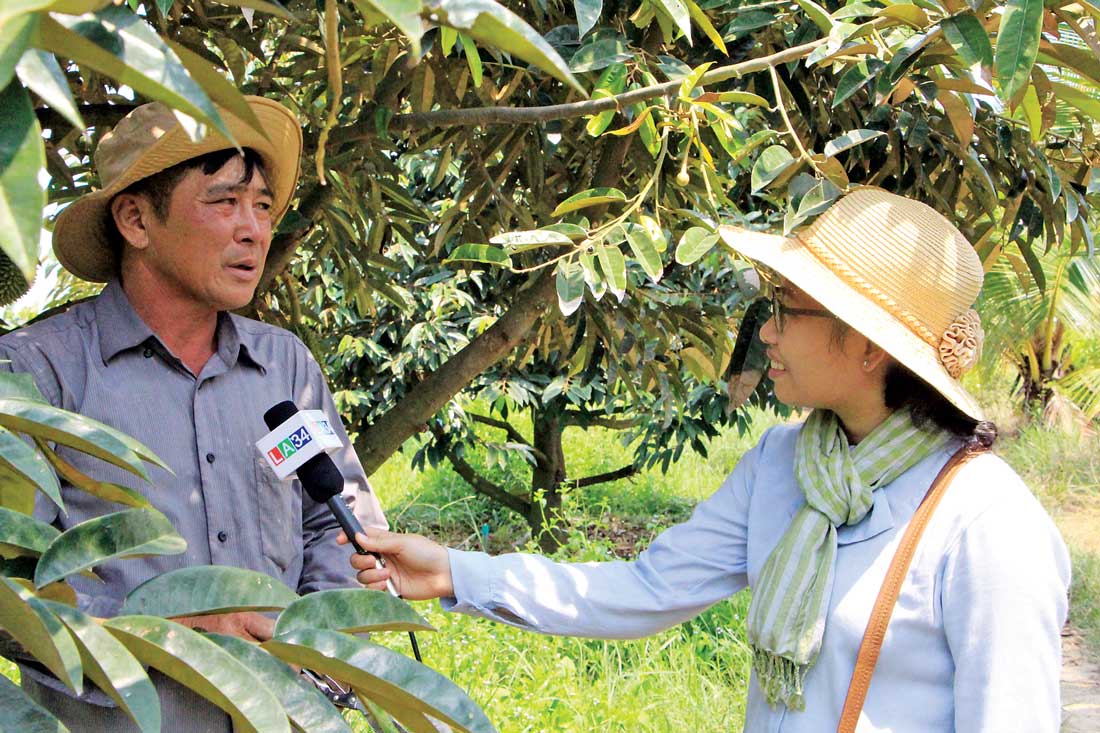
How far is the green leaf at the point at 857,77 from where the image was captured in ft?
4.81

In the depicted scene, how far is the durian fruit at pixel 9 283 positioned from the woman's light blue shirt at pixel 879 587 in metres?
0.77

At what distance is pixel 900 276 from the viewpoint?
1513 millimetres

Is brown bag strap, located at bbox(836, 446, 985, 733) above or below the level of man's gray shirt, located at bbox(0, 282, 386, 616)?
below

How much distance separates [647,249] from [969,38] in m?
0.48

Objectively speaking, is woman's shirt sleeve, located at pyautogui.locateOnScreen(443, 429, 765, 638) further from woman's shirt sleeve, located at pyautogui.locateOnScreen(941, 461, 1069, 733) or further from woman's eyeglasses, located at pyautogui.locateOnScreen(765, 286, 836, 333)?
woman's shirt sleeve, located at pyautogui.locateOnScreen(941, 461, 1069, 733)

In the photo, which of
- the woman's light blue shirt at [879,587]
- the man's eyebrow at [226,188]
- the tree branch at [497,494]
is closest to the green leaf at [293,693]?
the woman's light blue shirt at [879,587]

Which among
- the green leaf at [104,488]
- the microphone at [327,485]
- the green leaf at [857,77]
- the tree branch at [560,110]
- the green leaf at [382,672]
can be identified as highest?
the tree branch at [560,110]

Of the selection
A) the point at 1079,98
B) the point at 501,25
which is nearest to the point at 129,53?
the point at 501,25

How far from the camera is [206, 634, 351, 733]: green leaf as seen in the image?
30.2 inches

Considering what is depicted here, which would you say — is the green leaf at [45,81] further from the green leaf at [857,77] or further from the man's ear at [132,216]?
the man's ear at [132,216]

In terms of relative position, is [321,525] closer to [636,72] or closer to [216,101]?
[636,72]

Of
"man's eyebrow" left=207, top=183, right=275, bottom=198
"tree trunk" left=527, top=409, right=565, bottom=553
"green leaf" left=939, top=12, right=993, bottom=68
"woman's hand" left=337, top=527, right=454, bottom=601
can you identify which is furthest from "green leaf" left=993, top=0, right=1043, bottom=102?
"tree trunk" left=527, top=409, right=565, bottom=553

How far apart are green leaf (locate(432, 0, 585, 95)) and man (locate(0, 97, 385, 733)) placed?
1023mm

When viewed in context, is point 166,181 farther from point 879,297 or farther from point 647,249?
point 879,297
